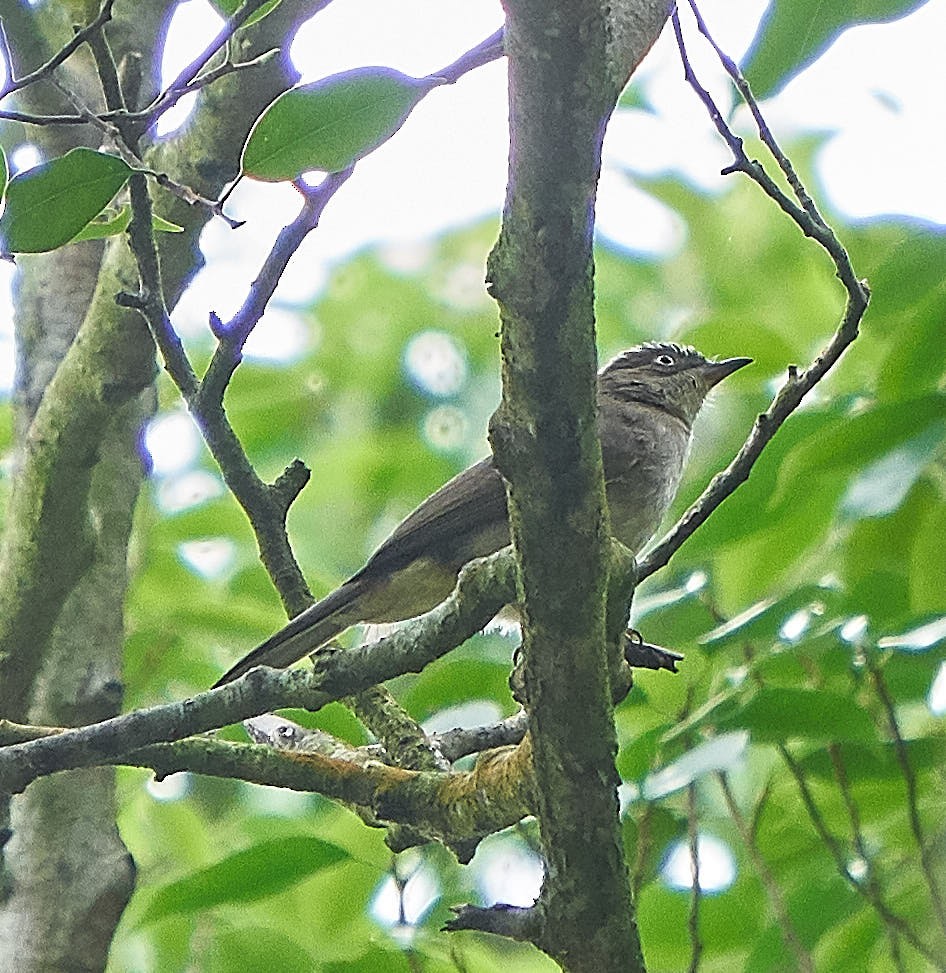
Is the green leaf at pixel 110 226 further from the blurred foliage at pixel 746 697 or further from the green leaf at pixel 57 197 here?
the blurred foliage at pixel 746 697

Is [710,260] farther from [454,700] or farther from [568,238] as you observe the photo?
[568,238]

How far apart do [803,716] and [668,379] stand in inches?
99.3

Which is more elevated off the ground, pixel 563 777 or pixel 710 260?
pixel 710 260

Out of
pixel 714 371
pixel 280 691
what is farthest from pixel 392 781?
pixel 714 371

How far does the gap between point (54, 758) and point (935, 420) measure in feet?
5.98

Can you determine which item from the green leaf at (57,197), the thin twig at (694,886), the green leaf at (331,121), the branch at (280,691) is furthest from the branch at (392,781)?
the green leaf at (331,121)

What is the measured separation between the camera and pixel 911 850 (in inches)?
138

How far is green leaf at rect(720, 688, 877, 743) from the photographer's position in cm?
287

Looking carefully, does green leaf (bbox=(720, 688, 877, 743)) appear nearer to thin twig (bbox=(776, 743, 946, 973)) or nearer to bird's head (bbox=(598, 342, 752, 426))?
thin twig (bbox=(776, 743, 946, 973))

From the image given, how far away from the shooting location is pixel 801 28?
2.24m

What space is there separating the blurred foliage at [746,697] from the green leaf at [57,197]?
1385 mm

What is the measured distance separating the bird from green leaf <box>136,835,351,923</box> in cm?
35

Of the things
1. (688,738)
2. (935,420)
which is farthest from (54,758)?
(935,420)

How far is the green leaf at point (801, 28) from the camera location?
7.27 feet
